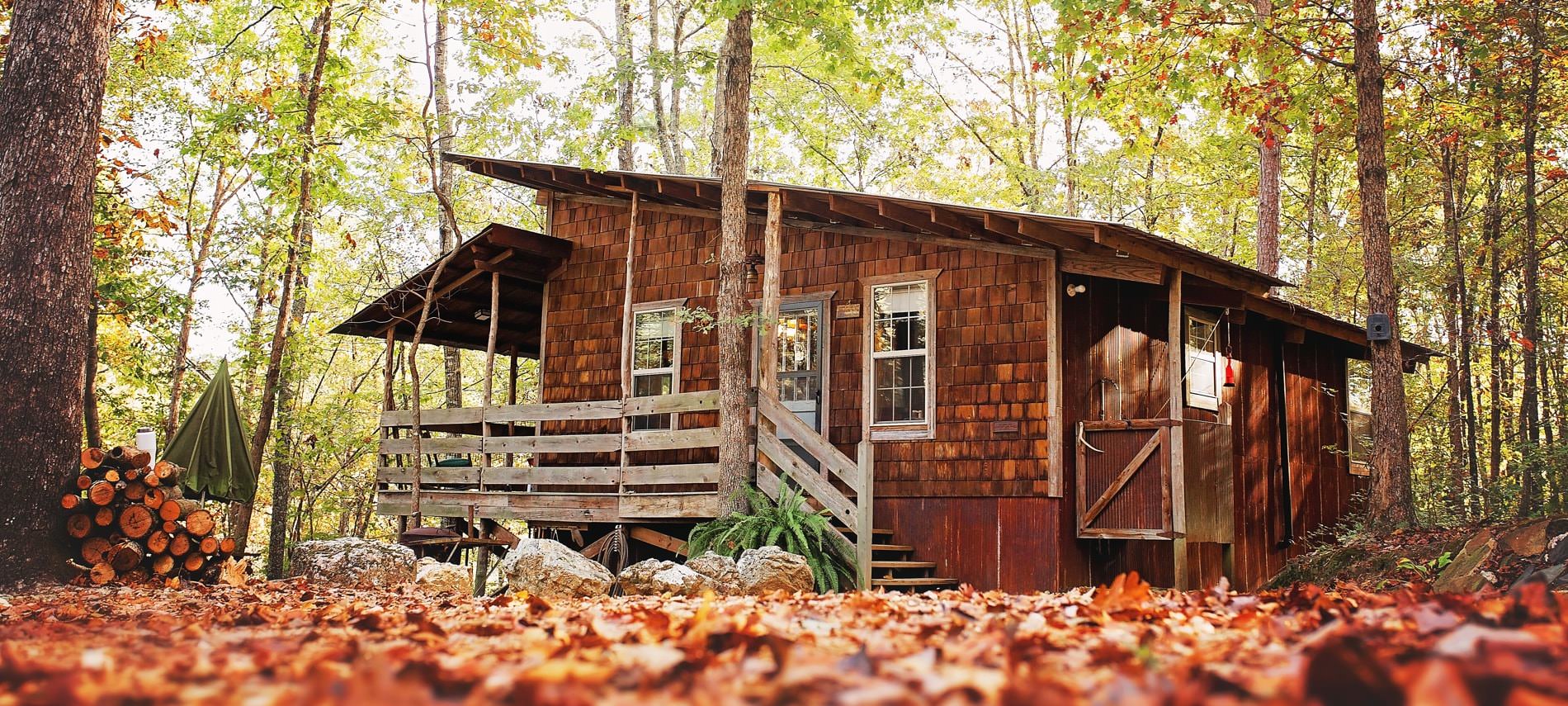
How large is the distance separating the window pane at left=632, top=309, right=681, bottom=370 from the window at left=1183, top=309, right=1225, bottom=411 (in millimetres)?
5424

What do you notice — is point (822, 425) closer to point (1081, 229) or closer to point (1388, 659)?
point (1081, 229)

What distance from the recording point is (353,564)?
774cm

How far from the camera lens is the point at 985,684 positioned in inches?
67.8

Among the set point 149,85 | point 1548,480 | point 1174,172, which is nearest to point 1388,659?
point 1548,480

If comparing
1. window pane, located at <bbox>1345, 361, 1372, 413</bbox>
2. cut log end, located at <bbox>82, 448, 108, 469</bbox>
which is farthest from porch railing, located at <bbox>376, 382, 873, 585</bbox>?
window pane, located at <bbox>1345, 361, 1372, 413</bbox>

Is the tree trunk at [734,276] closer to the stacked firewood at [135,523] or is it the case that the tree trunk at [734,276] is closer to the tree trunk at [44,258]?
the stacked firewood at [135,523]

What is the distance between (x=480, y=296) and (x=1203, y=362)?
28.5 ft

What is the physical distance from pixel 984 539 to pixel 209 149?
10170mm

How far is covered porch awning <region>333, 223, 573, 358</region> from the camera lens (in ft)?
42.1

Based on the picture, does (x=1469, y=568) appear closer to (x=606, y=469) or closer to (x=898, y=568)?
(x=898, y=568)

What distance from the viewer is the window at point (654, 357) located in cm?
1265

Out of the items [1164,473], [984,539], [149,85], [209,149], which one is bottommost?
[984,539]

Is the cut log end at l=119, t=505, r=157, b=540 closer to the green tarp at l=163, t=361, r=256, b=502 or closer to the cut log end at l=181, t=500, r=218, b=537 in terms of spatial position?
the cut log end at l=181, t=500, r=218, b=537

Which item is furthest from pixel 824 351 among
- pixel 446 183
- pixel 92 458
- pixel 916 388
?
pixel 446 183
